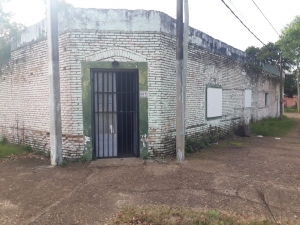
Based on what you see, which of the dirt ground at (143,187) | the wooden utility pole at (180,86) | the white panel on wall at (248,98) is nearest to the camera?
the dirt ground at (143,187)

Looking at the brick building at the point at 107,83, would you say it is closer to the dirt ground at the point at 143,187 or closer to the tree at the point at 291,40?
the dirt ground at the point at 143,187

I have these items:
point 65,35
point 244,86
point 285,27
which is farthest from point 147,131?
point 285,27

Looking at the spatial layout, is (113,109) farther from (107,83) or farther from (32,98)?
(32,98)

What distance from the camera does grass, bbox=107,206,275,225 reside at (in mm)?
3180

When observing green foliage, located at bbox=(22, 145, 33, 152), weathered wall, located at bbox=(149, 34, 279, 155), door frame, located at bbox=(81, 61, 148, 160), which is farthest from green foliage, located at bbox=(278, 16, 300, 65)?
green foliage, located at bbox=(22, 145, 33, 152)

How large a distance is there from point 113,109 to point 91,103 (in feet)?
2.04

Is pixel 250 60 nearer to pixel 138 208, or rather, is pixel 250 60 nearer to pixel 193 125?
pixel 193 125

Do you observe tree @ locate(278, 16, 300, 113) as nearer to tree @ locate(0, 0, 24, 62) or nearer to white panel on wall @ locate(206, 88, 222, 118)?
white panel on wall @ locate(206, 88, 222, 118)

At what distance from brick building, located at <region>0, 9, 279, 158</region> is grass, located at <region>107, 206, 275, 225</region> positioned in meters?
2.75

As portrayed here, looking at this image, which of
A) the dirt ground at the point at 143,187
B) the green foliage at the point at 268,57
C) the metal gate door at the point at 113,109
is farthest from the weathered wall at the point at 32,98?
the green foliage at the point at 268,57

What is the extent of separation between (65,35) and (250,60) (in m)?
9.53

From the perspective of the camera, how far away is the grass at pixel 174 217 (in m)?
3.18

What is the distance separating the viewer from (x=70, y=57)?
5.82m

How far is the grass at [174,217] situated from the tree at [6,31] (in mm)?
7111
